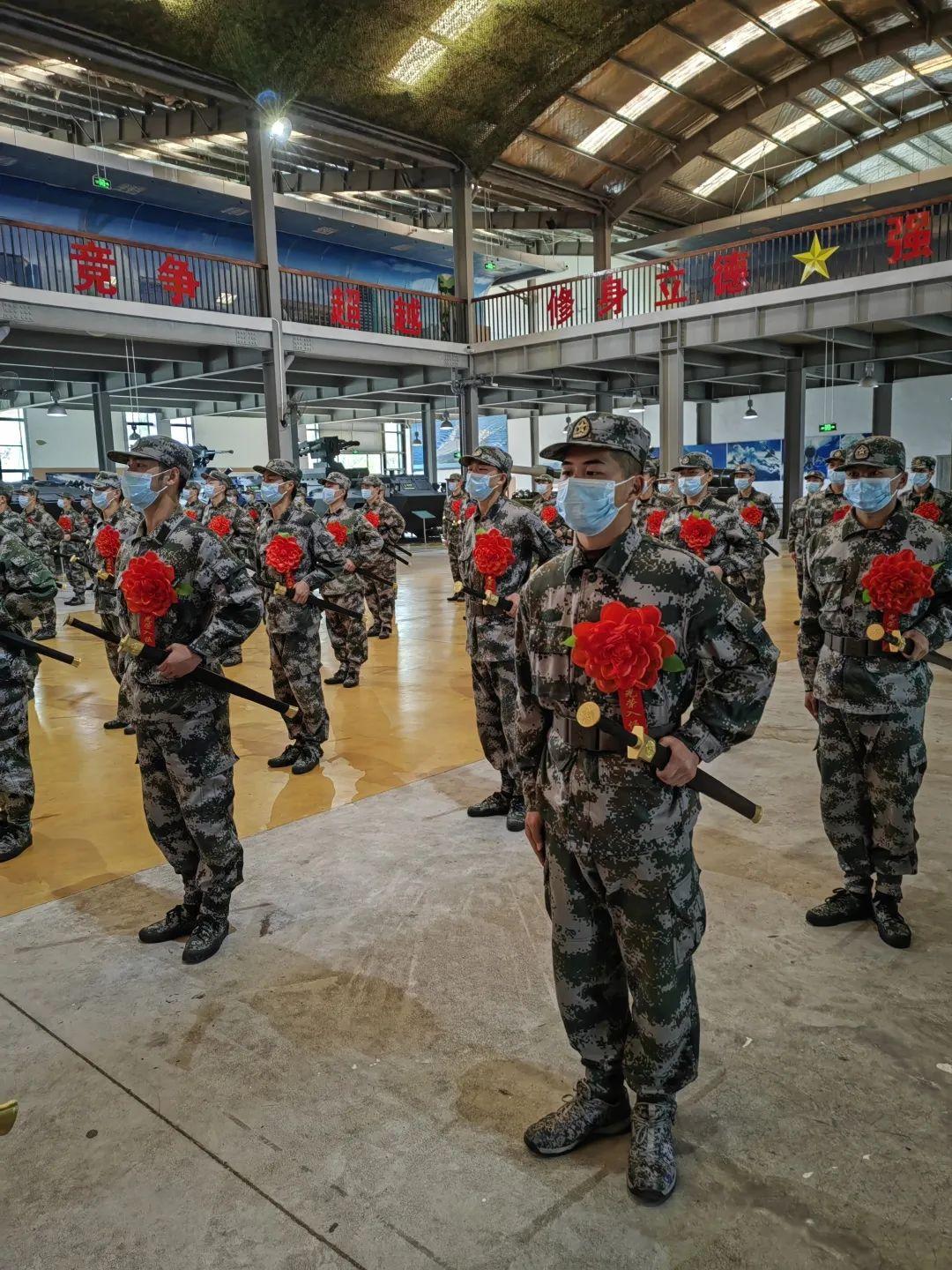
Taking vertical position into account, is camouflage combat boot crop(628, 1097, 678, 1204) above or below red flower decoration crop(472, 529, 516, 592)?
below

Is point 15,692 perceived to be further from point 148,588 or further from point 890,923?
point 890,923

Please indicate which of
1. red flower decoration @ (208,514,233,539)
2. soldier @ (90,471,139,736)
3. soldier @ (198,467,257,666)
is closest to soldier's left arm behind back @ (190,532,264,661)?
soldier @ (90,471,139,736)

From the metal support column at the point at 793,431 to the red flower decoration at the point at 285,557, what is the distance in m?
18.5

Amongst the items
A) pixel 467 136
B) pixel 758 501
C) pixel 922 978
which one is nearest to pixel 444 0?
pixel 467 136

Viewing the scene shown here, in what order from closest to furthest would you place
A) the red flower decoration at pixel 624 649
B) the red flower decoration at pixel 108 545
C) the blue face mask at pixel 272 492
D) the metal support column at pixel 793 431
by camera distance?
the red flower decoration at pixel 624 649 → the blue face mask at pixel 272 492 → the red flower decoration at pixel 108 545 → the metal support column at pixel 793 431

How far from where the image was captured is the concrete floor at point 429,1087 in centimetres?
204

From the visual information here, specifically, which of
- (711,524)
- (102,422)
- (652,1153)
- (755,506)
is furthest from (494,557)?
(102,422)

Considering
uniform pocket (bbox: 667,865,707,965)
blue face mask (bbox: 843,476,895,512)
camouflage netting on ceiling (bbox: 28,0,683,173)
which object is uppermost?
camouflage netting on ceiling (bbox: 28,0,683,173)

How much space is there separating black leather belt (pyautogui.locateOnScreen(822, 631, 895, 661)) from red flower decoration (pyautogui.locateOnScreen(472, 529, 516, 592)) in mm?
1819

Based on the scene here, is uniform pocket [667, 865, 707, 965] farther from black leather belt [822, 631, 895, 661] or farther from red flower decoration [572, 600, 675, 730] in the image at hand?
black leather belt [822, 631, 895, 661]

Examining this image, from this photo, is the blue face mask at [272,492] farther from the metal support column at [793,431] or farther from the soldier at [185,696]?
the metal support column at [793,431]

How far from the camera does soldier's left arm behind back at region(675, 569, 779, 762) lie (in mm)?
2139

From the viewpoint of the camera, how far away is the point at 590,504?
2174 millimetres

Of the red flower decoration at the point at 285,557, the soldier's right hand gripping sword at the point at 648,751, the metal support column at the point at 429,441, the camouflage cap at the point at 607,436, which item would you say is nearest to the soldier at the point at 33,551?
the red flower decoration at the point at 285,557
